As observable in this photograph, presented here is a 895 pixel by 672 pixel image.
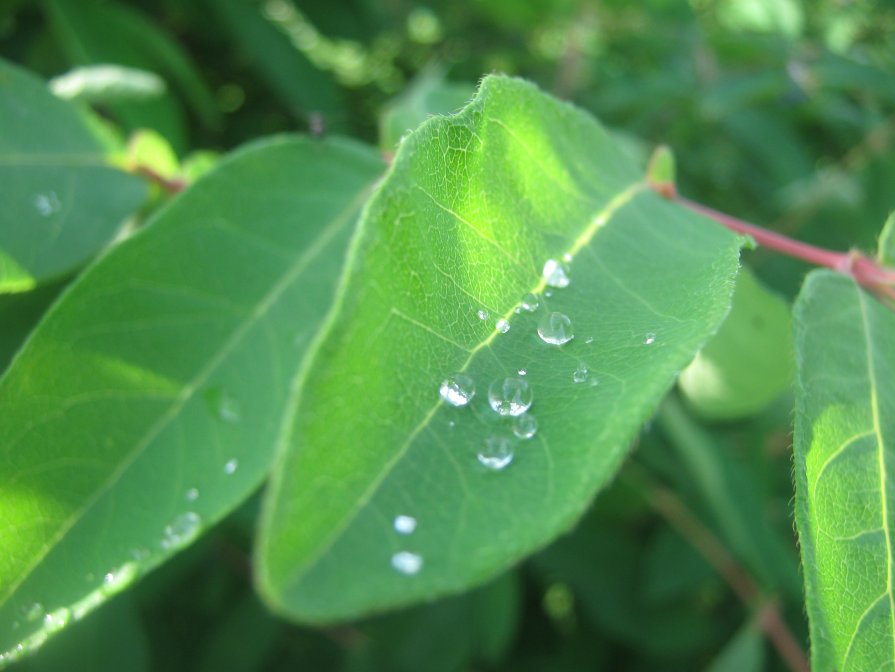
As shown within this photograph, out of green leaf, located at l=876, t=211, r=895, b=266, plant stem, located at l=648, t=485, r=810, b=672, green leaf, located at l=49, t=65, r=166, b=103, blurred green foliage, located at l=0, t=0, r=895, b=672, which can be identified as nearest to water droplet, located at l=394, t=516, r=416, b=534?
green leaf, located at l=876, t=211, r=895, b=266

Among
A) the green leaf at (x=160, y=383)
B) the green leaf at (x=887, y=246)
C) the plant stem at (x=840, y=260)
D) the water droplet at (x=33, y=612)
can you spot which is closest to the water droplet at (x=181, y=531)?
the green leaf at (x=160, y=383)

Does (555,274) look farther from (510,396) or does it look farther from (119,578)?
(119,578)

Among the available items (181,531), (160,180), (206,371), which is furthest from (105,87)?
(181,531)

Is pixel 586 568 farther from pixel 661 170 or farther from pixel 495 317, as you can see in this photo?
pixel 495 317

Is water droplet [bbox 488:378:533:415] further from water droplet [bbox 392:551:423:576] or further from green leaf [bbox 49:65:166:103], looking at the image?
green leaf [bbox 49:65:166:103]

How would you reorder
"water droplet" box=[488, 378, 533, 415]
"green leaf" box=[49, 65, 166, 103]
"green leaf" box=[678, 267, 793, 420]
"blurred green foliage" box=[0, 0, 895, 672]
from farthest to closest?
"blurred green foliage" box=[0, 0, 895, 672]
"green leaf" box=[49, 65, 166, 103]
"green leaf" box=[678, 267, 793, 420]
"water droplet" box=[488, 378, 533, 415]

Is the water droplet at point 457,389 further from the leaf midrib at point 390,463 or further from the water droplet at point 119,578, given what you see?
the water droplet at point 119,578
